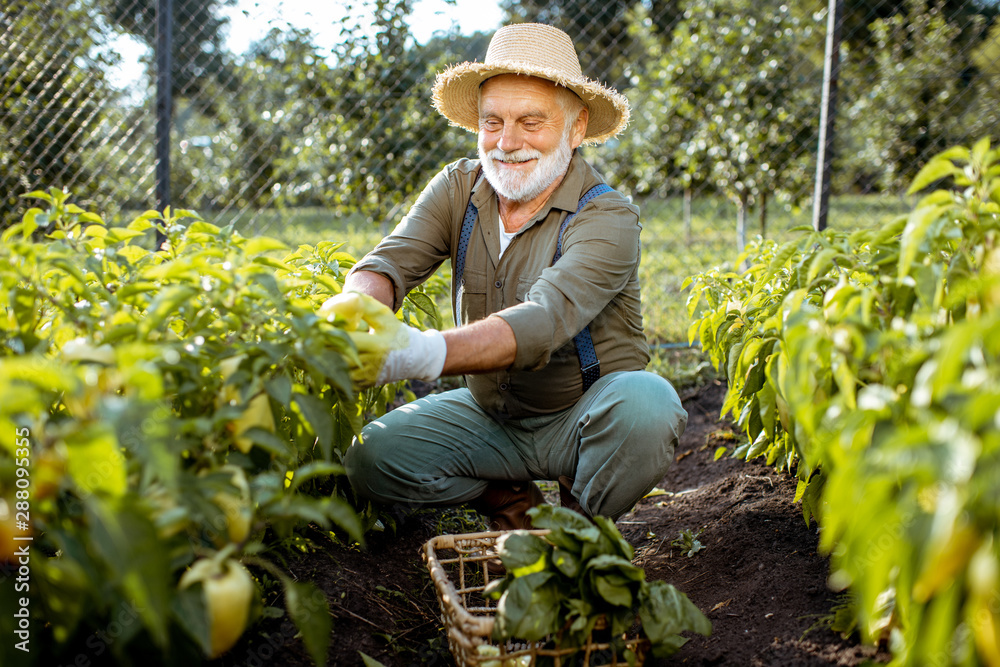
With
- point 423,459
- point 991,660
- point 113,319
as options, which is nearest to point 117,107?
point 423,459

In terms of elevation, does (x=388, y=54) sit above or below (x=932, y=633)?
above

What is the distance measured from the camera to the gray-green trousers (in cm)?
195

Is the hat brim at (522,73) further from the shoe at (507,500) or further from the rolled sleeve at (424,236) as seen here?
the shoe at (507,500)

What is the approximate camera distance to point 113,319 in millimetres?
1147

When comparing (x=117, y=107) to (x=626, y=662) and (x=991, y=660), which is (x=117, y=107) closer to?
(x=626, y=662)

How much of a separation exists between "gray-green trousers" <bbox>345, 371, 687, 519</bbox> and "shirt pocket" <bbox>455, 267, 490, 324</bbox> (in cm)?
27

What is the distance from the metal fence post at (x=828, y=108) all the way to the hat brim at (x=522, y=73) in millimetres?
1624

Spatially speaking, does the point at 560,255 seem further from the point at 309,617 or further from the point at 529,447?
the point at 309,617

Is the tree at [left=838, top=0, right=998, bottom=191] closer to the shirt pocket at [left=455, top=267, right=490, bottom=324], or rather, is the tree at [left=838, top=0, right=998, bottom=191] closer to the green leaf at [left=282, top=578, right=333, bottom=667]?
the shirt pocket at [left=455, top=267, right=490, bottom=324]

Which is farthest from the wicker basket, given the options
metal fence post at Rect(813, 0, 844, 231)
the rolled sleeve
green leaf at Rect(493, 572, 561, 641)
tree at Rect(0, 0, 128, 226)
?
tree at Rect(0, 0, 128, 226)

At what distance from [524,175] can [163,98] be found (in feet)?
8.25

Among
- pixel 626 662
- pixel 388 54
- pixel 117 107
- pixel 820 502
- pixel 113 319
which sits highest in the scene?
pixel 388 54

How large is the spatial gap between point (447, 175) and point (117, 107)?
136 inches

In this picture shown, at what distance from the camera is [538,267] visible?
7.16ft
